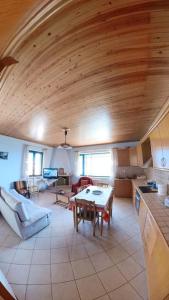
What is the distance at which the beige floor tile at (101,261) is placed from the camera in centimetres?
186

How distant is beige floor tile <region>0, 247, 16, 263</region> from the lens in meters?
1.97

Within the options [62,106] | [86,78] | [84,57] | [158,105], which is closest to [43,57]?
[84,57]

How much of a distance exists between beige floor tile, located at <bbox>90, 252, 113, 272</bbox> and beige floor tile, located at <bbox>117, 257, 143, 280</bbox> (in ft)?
0.54

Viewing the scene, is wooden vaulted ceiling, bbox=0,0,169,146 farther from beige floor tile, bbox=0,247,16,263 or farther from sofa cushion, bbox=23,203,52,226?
beige floor tile, bbox=0,247,16,263

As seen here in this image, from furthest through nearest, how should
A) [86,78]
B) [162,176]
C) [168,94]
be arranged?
[162,176] < [168,94] < [86,78]

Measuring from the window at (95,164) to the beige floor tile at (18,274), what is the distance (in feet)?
16.2

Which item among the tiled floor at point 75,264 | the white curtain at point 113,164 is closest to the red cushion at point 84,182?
the white curtain at point 113,164

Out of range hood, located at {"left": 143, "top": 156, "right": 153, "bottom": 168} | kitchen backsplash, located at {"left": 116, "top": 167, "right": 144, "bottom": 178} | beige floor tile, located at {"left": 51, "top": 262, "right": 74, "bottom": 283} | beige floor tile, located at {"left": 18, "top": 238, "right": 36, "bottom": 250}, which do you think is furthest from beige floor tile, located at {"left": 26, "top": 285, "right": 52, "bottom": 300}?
kitchen backsplash, located at {"left": 116, "top": 167, "right": 144, "bottom": 178}

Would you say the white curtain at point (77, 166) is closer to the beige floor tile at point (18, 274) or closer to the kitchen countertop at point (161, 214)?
the kitchen countertop at point (161, 214)

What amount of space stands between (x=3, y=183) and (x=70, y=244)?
11.0ft

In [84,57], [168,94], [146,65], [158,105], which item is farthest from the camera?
[158,105]

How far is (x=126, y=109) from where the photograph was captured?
245 cm

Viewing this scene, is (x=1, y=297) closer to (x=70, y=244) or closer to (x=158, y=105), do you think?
(x=70, y=244)

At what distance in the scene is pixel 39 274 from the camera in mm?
1729
